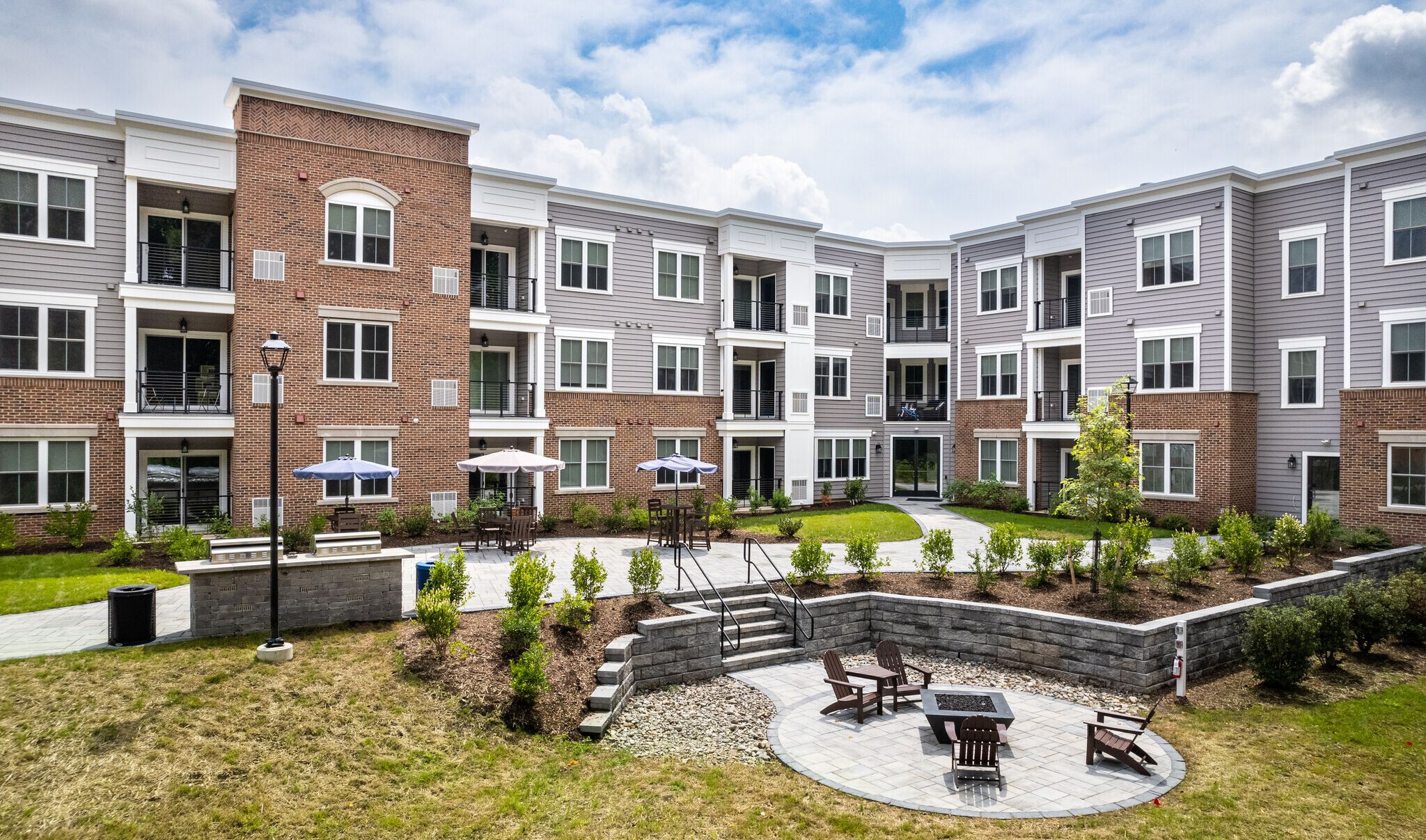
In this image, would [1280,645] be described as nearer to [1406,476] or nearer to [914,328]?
[1406,476]

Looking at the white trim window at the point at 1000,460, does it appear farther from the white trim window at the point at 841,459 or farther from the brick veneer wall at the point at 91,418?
the brick veneer wall at the point at 91,418

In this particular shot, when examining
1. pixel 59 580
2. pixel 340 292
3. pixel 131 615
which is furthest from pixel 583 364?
pixel 131 615

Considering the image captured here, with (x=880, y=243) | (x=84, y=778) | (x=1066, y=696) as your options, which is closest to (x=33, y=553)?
(x=84, y=778)

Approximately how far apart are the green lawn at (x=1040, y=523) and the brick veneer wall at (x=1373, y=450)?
14.7 ft

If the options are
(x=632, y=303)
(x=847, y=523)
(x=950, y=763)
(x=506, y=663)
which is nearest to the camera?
(x=950, y=763)

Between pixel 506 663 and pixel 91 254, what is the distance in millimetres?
17120

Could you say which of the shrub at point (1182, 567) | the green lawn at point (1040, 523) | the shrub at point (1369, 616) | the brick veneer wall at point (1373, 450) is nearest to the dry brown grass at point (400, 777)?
the shrub at point (1369, 616)

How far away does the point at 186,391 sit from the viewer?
69.4 feet

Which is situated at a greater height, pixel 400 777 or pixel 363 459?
pixel 363 459

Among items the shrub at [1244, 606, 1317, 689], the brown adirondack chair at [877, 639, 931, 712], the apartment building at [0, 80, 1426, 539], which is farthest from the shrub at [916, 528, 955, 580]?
the shrub at [1244, 606, 1317, 689]

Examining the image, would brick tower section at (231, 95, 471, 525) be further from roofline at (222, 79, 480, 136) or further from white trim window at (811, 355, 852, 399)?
white trim window at (811, 355, 852, 399)

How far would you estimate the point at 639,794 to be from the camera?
8.26m

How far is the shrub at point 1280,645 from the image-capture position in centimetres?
1184

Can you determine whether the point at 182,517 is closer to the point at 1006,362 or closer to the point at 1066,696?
the point at 1066,696
